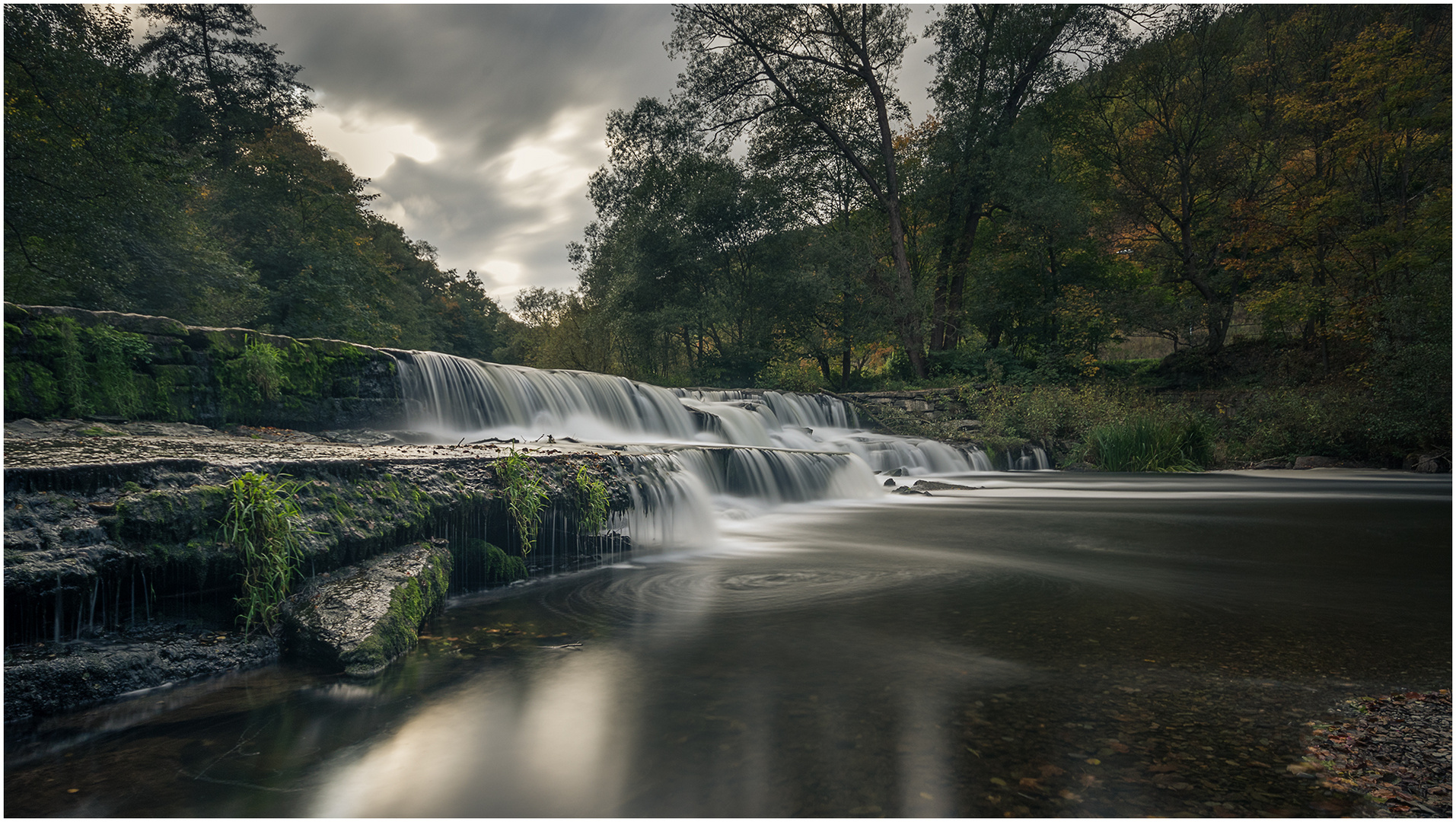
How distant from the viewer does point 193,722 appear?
97.2 inches

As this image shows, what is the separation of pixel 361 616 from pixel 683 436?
387 inches

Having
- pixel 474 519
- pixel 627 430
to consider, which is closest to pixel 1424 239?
pixel 627 430

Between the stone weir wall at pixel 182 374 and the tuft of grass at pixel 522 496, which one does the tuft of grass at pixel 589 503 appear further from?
the stone weir wall at pixel 182 374

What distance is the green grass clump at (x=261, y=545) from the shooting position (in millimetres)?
3229

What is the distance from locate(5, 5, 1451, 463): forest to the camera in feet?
52.2

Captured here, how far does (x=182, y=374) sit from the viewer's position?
7.36 meters

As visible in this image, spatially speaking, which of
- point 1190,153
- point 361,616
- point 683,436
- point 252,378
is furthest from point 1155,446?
point 252,378

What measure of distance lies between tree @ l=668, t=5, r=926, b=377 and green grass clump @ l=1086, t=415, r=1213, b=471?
7739 mm

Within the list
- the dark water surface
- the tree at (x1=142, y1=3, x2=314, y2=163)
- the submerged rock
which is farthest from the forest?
the dark water surface

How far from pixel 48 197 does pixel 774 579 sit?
15832 millimetres

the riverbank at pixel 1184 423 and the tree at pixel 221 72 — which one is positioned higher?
the tree at pixel 221 72

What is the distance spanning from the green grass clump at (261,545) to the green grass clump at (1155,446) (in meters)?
16.2

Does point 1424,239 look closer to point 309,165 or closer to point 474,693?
point 474,693

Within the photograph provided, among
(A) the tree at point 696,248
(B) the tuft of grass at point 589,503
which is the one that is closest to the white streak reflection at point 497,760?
(B) the tuft of grass at point 589,503
